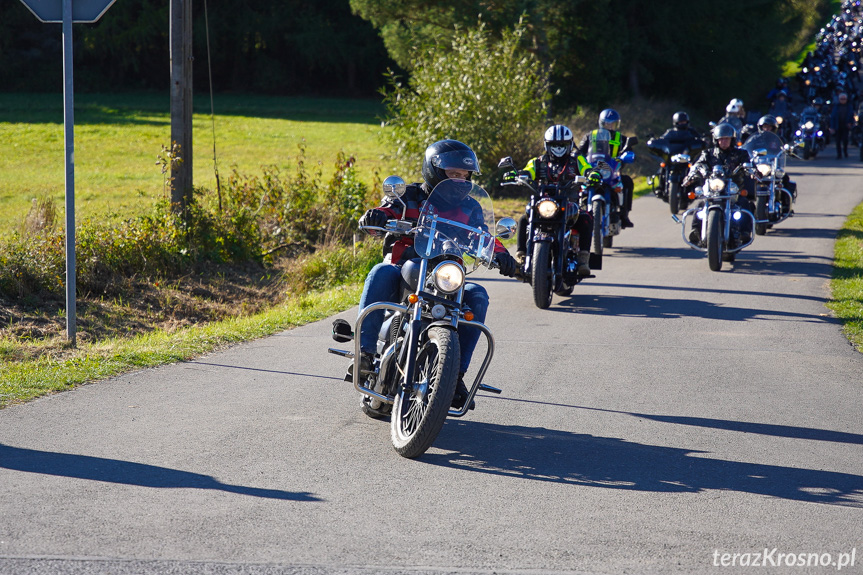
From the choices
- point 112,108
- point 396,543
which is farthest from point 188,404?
point 112,108

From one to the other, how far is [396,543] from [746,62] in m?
41.0

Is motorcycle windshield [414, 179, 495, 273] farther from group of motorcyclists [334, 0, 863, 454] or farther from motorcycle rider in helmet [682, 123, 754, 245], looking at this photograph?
motorcycle rider in helmet [682, 123, 754, 245]

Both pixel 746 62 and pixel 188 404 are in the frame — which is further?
pixel 746 62

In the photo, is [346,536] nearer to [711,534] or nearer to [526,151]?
[711,534]

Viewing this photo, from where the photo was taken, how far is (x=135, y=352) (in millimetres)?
7246

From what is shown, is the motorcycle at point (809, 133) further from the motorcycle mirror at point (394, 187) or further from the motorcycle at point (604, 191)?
the motorcycle mirror at point (394, 187)

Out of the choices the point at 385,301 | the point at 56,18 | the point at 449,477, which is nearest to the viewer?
the point at 449,477

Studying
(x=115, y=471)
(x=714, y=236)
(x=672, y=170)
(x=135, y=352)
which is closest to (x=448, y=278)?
(x=115, y=471)

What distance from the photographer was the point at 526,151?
19.7 metres

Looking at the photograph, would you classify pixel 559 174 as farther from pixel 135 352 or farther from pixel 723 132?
pixel 135 352

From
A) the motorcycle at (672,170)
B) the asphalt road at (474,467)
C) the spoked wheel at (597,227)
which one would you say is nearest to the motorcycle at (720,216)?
the spoked wheel at (597,227)

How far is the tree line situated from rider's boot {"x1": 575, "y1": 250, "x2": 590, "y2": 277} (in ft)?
41.6

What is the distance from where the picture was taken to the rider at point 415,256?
5371 millimetres

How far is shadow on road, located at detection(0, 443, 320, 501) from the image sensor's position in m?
4.54
